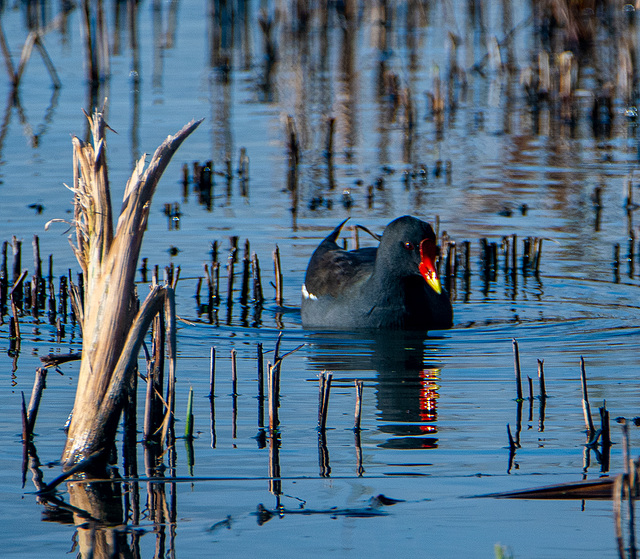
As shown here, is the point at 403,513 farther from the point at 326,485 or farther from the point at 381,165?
the point at 381,165

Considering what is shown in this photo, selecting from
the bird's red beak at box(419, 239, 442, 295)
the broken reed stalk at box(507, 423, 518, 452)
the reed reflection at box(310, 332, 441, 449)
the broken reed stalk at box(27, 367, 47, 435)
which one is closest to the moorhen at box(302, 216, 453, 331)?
the bird's red beak at box(419, 239, 442, 295)

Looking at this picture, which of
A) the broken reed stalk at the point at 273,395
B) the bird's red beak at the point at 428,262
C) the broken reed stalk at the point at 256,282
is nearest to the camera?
the broken reed stalk at the point at 273,395

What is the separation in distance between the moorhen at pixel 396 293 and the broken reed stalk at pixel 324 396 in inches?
95.3

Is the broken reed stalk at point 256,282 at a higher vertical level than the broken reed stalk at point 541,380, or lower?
higher

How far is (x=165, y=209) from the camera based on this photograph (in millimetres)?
10078

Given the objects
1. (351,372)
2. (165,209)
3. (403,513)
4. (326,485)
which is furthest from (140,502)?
(165,209)

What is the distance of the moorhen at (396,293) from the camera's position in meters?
7.23

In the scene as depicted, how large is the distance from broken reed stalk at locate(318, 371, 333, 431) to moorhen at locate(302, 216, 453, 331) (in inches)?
95.3

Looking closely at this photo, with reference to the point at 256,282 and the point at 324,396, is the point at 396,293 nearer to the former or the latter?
the point at 256,282

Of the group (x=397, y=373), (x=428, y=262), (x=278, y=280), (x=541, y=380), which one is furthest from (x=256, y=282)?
(x=541, y=380)

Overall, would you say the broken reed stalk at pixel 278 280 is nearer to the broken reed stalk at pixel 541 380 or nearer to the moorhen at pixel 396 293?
the moorhen at pixel 396 293

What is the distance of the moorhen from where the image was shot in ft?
23.7

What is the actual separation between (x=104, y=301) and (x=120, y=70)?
14220 mm

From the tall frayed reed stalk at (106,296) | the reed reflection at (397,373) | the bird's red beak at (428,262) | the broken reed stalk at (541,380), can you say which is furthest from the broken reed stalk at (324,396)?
the bird's red beak at (428,262)
